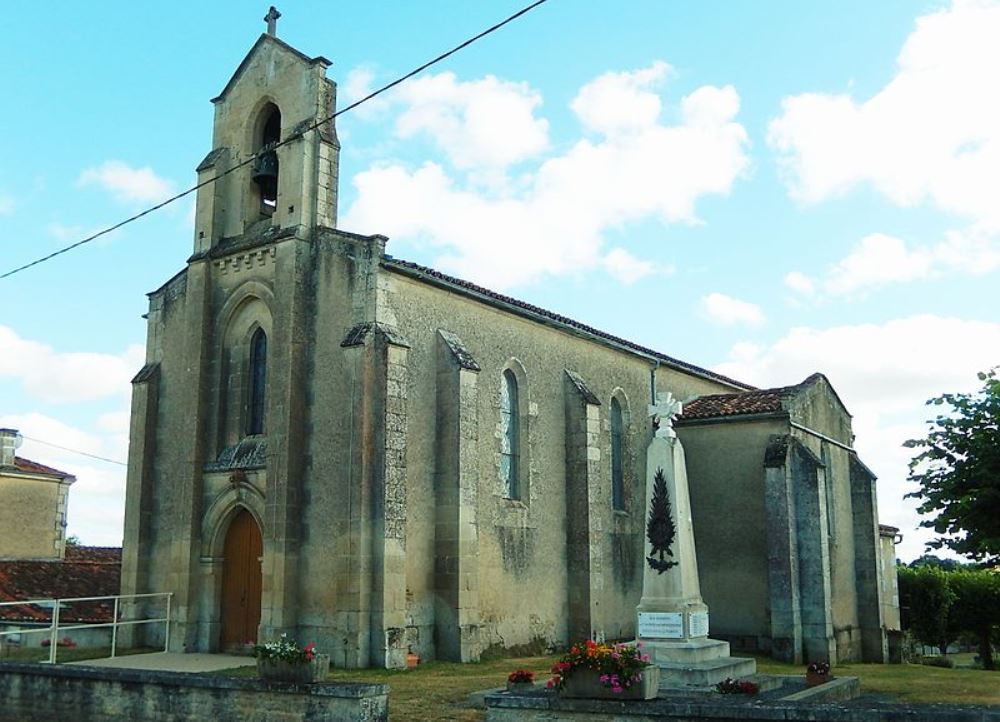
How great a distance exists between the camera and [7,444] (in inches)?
1227

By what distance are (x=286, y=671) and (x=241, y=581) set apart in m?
9.84

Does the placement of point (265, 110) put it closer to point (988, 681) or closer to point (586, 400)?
point (586, 400)

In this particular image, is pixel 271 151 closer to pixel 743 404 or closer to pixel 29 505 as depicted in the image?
pixel 743 404

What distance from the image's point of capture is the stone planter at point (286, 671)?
10469mm

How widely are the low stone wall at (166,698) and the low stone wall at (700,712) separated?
1.55m

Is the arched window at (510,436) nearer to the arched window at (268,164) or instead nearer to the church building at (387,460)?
the church building at (387,460)

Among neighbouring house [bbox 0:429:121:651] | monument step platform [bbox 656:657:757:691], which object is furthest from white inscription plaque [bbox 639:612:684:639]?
neighbouring house [bbox 0:429:121:651]

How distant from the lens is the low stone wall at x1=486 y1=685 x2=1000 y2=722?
764 cm

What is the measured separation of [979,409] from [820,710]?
15660mm

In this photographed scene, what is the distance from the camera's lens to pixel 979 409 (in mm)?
21297

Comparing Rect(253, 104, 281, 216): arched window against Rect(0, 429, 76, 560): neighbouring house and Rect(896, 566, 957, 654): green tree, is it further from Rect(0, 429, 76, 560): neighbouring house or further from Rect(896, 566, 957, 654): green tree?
Rect(896, 566, 957, 654): green tree

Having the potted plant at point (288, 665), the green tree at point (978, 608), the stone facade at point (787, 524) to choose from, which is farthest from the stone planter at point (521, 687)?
the green tree at point (978, 608)

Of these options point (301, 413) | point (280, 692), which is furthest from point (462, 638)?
point (280, 692)

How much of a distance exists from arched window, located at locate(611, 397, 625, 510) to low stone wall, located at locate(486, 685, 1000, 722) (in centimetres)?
1547
